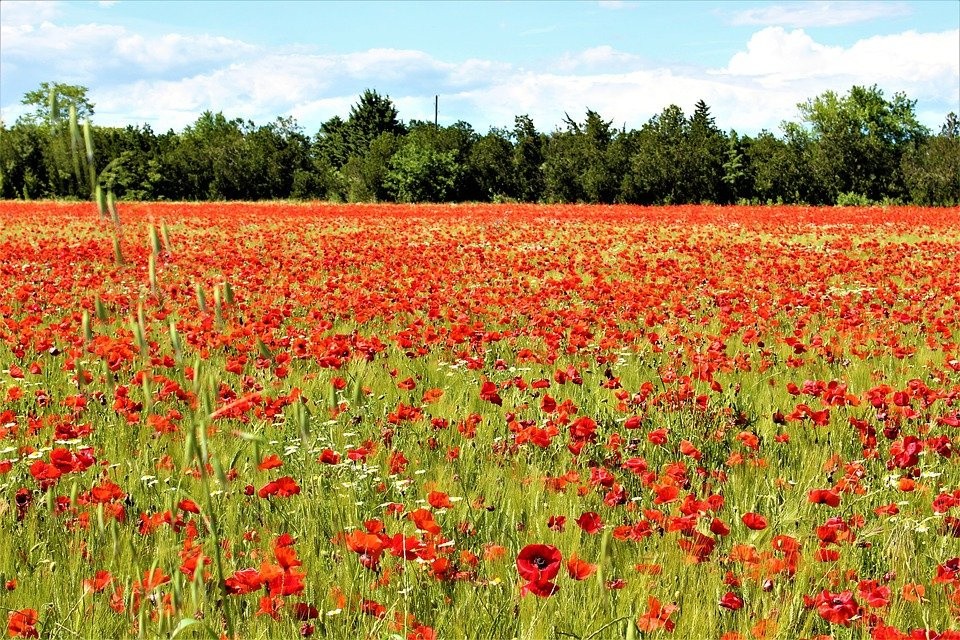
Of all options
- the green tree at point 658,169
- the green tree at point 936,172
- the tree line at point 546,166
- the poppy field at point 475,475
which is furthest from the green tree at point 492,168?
the poppy field at point 475,475

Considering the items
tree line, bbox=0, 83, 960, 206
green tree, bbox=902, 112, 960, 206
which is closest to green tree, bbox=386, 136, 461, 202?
tree line, bbox=0, 83, 960, 206

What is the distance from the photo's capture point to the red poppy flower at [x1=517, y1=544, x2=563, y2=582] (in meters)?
2.02

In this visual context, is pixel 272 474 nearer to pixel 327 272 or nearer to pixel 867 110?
pixel 327 272

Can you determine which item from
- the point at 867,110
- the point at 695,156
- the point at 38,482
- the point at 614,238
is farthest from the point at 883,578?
the point at 867,110

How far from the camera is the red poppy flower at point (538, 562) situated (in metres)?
2.02

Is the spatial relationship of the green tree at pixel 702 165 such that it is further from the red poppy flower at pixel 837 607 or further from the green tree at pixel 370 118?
the red poppy flower at pixel 837 607

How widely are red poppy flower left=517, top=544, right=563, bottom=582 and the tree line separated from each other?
40.3m

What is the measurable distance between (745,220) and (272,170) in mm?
29771

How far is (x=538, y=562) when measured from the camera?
2.09 metres

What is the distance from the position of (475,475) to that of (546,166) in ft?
142

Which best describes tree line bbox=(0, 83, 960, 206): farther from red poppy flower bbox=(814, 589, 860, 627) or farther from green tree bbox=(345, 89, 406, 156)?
red poppy flower bbox=(814, 589, 860, 627)

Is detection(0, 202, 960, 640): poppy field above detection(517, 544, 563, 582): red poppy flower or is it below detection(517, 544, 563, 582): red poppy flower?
below

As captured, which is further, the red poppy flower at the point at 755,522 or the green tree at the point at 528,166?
the green tree at the point at 528,166

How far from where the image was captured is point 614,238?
18281 millimetres
